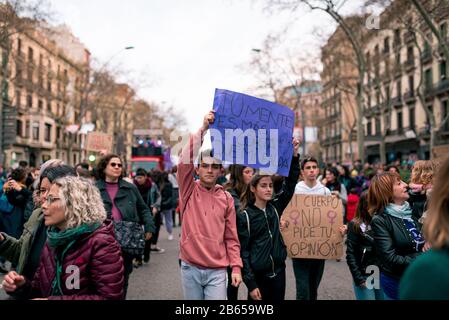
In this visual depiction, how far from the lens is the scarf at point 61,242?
2.38m

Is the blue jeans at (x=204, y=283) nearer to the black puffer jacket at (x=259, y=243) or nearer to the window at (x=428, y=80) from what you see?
the black puffer jacket at (x=259, y=243)

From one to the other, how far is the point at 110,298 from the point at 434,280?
1620 millimetres

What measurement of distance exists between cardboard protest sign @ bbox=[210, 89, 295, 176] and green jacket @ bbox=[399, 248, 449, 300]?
241 centimetres

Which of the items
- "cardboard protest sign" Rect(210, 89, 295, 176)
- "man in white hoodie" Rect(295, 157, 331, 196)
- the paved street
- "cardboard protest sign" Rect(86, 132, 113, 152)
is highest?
"cardboard protest sign" Rect(86, 132, 113, 152)

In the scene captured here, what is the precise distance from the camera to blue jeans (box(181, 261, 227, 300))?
3.46 meters

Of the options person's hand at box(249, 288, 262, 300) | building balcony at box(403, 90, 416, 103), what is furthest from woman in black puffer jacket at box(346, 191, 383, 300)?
building balcony at box(403, 90, 416, 103)

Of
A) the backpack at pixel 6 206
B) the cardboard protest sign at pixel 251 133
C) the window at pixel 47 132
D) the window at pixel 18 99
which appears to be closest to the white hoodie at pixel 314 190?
the cardboard protest sign at pixel 251 133

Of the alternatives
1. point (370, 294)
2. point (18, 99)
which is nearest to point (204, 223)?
point (370, 294)

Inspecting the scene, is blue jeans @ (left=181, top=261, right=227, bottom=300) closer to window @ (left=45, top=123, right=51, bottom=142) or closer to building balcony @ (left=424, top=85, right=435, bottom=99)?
building balcony @ (left=424, top=85, right=435, bottom=99)

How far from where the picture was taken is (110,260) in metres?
2.41

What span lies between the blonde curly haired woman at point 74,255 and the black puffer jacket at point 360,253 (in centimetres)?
241

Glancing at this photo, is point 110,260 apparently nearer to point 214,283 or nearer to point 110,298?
point 110,298

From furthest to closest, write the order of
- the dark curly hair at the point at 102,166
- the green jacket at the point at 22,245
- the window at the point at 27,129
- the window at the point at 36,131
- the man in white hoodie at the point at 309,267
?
the window at the point at 36,131
the window at the point at 27,129
the dark curly hair at the point at 102,166
the man in white hoodie at the point at 309,267
the green jacket at the point at 22,245

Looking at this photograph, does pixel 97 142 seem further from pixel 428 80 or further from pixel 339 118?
pixel 339 118
